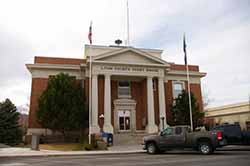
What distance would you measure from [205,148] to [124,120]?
59.1 feet

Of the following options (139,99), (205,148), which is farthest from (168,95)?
(205,148)

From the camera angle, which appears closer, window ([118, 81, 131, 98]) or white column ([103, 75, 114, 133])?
white column ([103, 75, 114, 133])

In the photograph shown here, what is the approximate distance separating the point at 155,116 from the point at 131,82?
5.44 metres

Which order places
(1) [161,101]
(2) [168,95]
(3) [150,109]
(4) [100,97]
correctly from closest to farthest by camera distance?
1. (3) [150,109]
2. (1) [161,101]
3. (4) [100,97]
4. (2) [168,95]

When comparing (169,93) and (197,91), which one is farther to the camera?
(197,91)

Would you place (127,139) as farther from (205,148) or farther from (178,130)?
(205,148)

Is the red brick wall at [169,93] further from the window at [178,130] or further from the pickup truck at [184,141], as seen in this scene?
the window at [178,130]

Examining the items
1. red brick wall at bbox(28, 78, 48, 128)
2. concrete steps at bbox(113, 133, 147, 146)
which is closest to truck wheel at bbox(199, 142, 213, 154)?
concrete steps at bbox(113, 133, 147, 146)

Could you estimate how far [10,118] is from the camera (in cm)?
3102

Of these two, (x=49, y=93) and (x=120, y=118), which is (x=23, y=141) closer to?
(x=49, y=93)

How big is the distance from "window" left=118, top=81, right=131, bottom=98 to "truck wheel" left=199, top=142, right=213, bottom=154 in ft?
60.1

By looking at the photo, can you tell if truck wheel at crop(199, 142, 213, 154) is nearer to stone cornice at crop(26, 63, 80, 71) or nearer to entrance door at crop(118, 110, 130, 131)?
entrance door at crop(118, 110, 130, 131)

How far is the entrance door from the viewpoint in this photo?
109ft

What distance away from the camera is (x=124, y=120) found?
3359 centimetres
